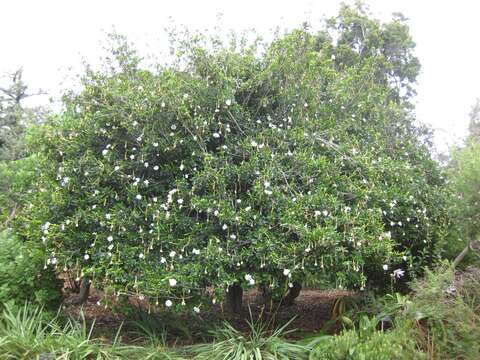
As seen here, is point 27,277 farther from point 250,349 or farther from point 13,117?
point 13,117

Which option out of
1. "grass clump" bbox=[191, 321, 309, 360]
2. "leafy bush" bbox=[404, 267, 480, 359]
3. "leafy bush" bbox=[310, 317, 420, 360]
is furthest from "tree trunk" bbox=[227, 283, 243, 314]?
"leafy bush" bbox=[404, 267, 480, 359]

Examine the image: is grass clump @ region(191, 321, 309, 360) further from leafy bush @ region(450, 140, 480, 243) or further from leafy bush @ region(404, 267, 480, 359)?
leafy bush @ region(450, 140, 480, 243)

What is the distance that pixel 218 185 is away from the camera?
13.1ft

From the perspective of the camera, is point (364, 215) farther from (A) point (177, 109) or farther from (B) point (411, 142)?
(B) point (411, 142)

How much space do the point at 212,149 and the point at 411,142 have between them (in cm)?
321

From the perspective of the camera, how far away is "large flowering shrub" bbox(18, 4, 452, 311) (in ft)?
12.4

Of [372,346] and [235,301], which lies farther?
[235,301]

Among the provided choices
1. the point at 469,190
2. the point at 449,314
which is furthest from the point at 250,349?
the point at 469,190

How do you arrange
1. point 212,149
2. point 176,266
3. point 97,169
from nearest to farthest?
point 176,266, point 97,169, point 212,149

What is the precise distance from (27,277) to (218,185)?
7.27 feet

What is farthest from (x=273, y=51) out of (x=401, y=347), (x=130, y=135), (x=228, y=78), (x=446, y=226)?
(x=401, y=347)

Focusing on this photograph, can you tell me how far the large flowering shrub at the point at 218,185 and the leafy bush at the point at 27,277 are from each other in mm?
300

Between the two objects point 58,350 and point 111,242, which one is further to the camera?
point 111,242

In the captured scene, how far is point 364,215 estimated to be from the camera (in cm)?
402
